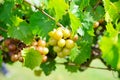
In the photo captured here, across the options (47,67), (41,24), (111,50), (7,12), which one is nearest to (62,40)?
(41,24)

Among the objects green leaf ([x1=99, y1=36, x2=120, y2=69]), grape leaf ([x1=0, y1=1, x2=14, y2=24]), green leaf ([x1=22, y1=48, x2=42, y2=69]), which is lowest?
green leaf ([x1=99, y1=36, x2=120, y2=69])

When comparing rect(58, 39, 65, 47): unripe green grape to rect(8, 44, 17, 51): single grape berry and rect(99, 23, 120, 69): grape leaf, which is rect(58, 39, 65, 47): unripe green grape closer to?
rect(8, 44, 17, 51): single grape berry

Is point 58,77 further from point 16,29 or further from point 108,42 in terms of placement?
point 108,42

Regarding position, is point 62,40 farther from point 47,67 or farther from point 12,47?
point 47,67

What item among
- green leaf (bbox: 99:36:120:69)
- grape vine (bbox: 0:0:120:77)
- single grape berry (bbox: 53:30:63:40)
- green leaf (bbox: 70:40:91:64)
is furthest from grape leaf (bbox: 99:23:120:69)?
green leaf (bbox: 70:40:91:64)

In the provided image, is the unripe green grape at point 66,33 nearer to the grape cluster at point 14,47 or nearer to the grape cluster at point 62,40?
the grape cluster at point 62,40

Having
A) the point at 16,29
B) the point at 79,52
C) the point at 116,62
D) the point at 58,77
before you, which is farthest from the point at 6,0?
the point at 58,77
